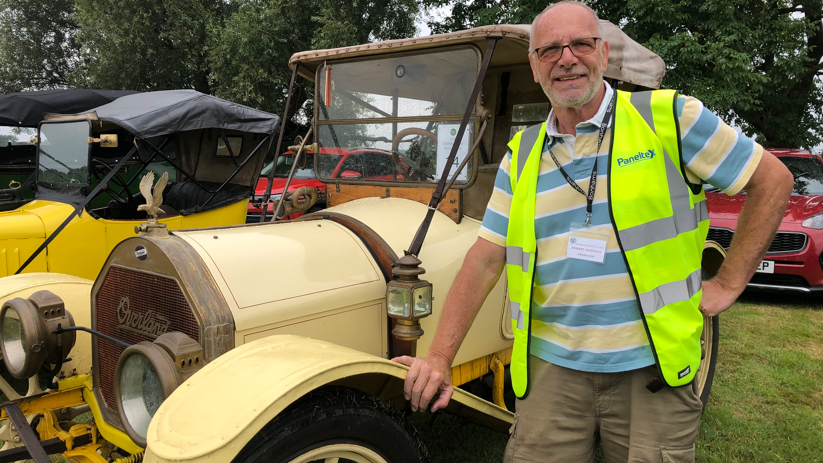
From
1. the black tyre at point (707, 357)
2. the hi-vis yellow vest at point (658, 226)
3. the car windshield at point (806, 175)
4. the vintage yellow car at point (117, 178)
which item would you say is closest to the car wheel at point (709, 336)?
the black tyre at point (707, 357)

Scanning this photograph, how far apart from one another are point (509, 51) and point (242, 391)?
8.19ft

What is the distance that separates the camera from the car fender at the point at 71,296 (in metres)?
2.83

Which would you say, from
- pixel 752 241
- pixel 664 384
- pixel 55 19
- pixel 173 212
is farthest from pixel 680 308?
pixel 55 19

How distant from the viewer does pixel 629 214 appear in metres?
1.58

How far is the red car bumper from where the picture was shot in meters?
6.40

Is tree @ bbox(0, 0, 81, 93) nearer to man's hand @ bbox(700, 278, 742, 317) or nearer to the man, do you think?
the man

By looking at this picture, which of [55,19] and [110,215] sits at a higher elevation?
[55,19]

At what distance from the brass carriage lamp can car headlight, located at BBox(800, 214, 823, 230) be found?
6.18 m

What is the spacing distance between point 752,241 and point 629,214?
453 mm

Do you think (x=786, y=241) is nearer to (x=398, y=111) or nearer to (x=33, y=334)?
(x=398, y=111)

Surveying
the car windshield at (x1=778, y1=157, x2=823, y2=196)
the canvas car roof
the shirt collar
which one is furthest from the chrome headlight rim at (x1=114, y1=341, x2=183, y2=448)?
the car windshield at (x1=778, y1=157, x2=823, y2=196)

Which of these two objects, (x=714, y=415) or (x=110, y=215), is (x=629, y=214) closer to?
(x=714, y=415)

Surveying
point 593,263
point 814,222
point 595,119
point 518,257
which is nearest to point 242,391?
point 518,257

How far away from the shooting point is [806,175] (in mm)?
7359
